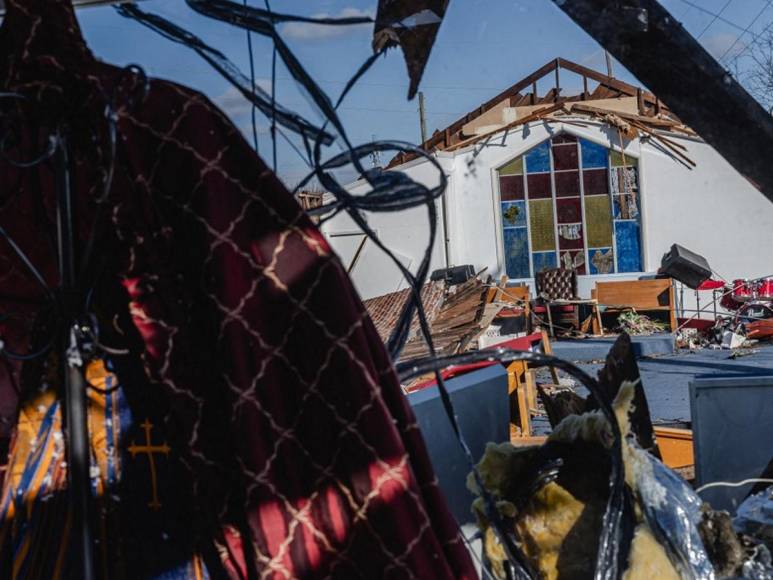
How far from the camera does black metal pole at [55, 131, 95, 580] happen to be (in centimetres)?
175

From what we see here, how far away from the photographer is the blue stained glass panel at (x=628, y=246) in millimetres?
17203

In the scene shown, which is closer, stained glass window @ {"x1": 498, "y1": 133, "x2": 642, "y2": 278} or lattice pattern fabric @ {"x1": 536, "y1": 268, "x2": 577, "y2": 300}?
lattice pattern fabric @ {"x1": 536, "y1": 268, "x2": 577, "y2": 300}

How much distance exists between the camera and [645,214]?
17.0 metres

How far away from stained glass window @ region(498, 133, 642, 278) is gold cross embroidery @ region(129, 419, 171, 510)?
1614 centimetres

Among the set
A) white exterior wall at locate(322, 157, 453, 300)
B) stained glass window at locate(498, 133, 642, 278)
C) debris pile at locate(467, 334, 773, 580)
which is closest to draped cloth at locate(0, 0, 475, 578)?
debris pile at locate(467, 334, 773, 580)

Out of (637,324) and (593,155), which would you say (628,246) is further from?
(637,324)

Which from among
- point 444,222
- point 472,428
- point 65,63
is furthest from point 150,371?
point 444,222

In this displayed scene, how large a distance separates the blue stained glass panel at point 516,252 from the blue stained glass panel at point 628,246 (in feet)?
6.34

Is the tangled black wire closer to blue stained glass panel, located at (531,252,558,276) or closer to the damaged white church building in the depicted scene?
the damaged white church building

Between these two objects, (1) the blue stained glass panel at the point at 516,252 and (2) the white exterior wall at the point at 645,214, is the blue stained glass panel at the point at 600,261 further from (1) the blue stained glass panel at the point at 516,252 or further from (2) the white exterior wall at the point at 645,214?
(1) the blue stained glass panel at the point at 516,252

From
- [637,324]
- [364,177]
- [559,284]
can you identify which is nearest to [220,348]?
[364,177]

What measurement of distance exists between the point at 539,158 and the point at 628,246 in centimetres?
266

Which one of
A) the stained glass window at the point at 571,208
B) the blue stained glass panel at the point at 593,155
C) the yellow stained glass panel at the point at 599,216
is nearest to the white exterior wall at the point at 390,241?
the stained glass window at the point at 571,208

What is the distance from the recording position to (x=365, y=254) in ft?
60.4
